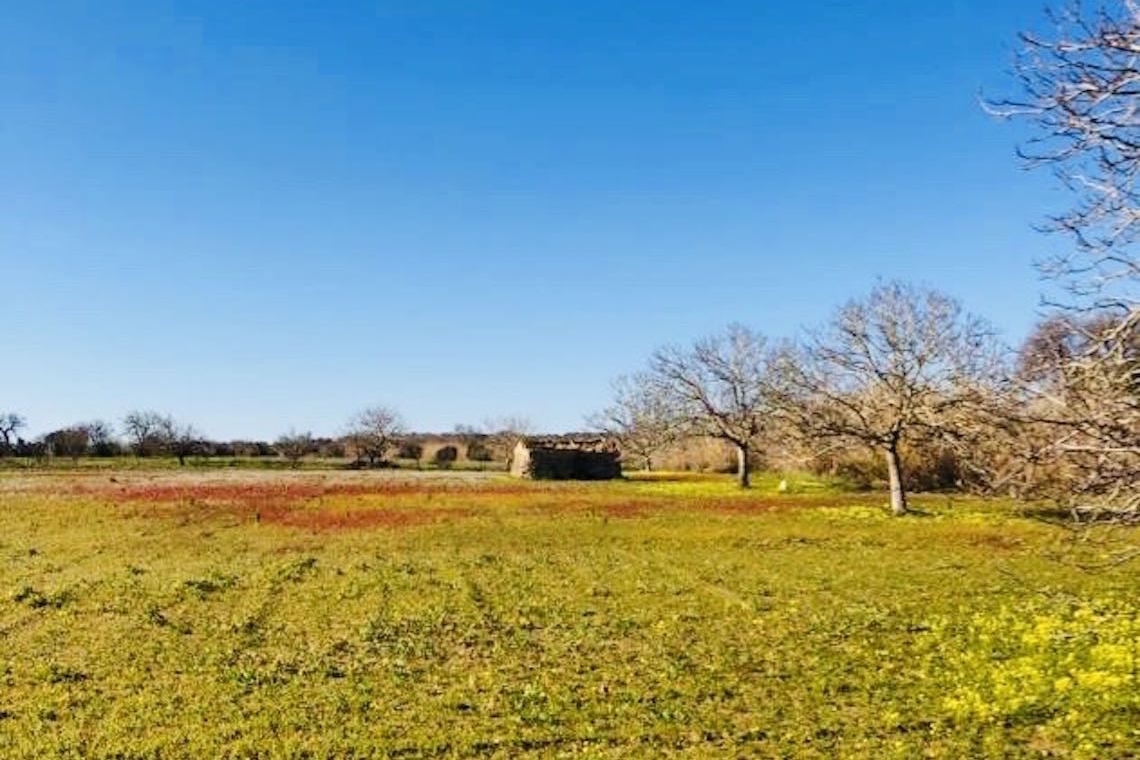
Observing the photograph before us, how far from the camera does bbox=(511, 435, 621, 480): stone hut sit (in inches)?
3755

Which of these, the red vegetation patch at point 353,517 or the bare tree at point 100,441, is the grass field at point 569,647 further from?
A: the bare tree at point 100,441

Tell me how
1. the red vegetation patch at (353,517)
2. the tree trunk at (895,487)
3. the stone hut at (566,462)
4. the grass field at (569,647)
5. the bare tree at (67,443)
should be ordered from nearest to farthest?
the grass field at (569,647) < the red vegetation patch at (353,517) < the tree trunk at (895,487) < the stone hut at (566,462) < the bare tree at (67,443)

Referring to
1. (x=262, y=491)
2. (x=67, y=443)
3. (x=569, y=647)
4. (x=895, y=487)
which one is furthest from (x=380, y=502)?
(x=67, y=443)

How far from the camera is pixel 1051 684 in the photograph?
1410 centimetres

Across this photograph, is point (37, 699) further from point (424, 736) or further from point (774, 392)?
point (774, 392)

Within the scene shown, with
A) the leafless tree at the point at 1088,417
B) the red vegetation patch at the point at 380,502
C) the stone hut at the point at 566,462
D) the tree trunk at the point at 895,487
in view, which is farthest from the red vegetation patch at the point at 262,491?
the leafless tree at the point at 1088,417

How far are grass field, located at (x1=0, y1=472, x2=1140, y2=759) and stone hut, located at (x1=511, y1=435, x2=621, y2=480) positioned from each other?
5732cm

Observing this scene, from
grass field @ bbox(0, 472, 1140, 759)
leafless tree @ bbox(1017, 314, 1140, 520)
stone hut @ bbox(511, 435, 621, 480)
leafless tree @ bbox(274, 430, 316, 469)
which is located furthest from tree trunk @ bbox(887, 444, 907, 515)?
leafless tree @ bbox(274, 430, 316, 469)

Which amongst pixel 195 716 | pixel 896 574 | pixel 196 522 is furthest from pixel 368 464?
pixel 195 716

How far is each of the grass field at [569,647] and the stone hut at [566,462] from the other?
5732cm

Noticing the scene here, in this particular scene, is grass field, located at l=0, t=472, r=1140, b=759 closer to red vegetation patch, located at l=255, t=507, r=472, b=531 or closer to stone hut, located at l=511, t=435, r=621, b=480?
red vegetation patch, located at l=255, t=507, r=472, b=531

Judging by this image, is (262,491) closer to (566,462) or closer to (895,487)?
(566,462)

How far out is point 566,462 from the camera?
96.2 metres

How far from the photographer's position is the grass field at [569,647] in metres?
12.4
